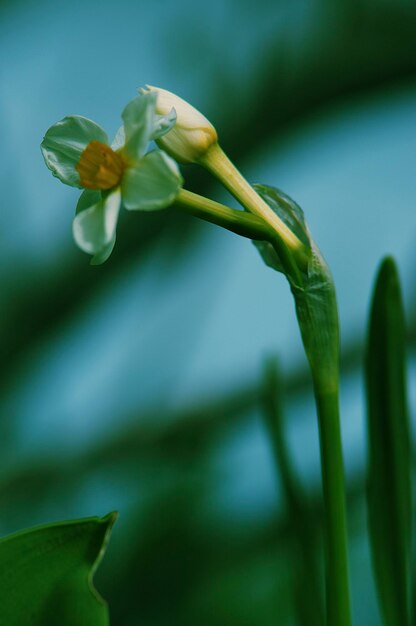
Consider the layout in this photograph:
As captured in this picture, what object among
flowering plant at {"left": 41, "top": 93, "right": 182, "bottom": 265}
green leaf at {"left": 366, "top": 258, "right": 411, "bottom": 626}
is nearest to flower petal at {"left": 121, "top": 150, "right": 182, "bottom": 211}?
flowering plant at {"left": 41, "top": 93, "right": 182, "bottom": 265}

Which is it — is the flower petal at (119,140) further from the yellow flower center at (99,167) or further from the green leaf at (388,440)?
the green leaf at (388,440)

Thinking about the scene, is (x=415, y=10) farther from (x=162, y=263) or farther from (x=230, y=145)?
(x=162, y=263)

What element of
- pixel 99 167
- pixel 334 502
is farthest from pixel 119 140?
pixel 334 502

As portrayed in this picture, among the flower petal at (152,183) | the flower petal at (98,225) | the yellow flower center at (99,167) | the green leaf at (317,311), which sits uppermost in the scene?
the yellow flower center at (99,167)

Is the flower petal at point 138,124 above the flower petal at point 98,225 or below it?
above

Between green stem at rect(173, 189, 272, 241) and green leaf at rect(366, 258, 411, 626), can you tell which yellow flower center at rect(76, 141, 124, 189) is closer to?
green stem at rect(173, 189, 272, 241)

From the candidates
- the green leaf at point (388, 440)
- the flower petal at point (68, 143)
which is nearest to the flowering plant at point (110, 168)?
the flower petal at point (68, 143)
